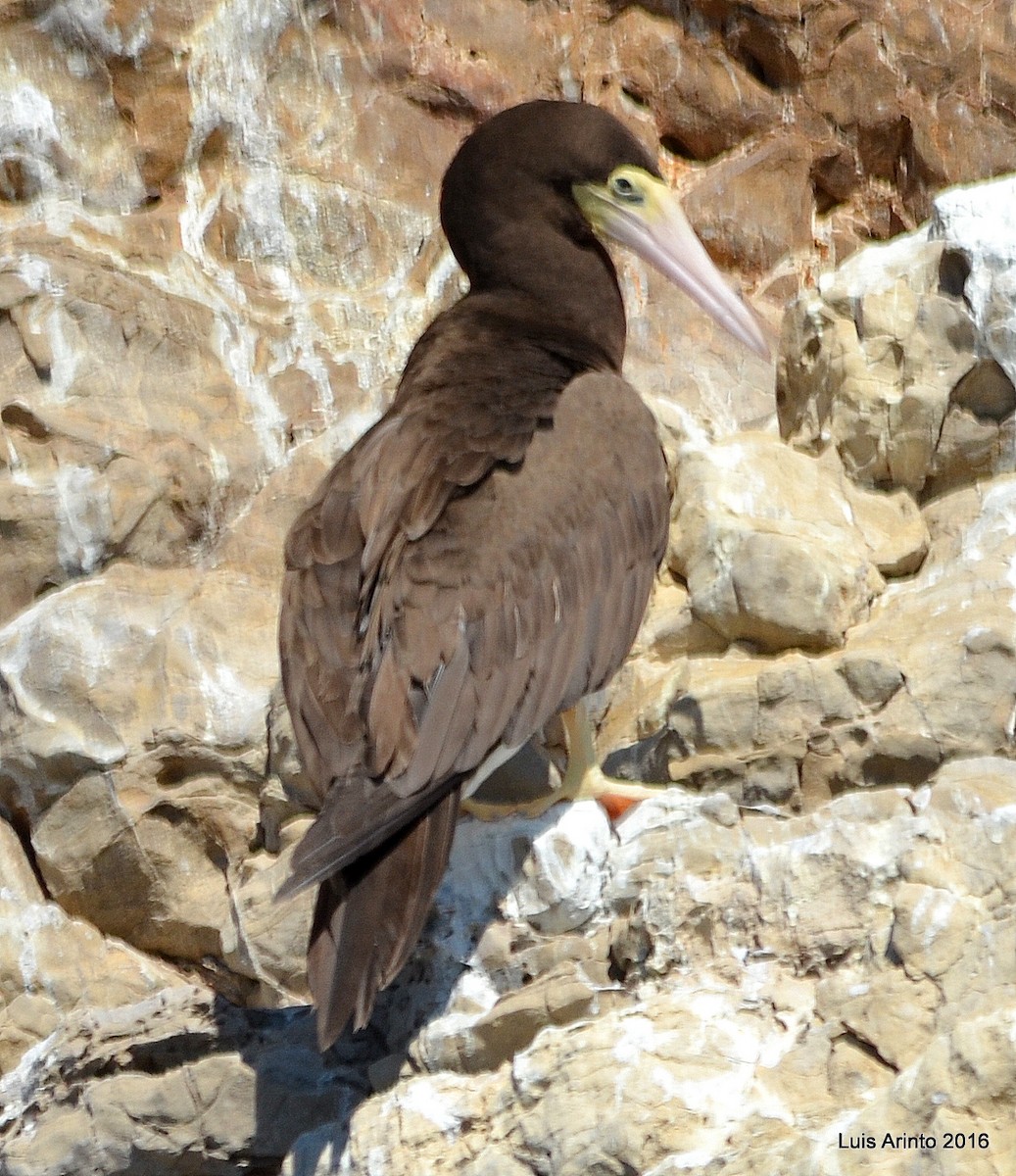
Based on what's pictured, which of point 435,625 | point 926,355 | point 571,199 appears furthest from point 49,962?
point 926,355

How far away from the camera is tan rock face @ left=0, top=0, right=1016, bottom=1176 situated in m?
3.84

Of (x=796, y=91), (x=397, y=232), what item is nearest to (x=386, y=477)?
(x=397, y=232)

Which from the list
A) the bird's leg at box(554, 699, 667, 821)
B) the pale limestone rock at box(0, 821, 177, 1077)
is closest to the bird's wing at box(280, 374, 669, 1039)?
the bird's leg at box(554, 699, 667, 821)

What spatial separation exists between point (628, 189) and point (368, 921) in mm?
2750

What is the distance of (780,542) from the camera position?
5219mm

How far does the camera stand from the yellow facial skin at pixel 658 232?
5.56 metres

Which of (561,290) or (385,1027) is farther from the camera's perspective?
(561,290)

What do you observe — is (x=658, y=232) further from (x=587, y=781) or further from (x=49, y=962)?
(x=49, y=962)

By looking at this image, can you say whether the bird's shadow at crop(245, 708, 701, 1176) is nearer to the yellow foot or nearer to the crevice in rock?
the yellow foot

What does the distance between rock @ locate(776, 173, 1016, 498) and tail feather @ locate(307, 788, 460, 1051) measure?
7.91 ft

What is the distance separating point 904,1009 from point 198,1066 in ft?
5.94

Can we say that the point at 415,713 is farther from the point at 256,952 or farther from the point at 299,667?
the point at 256,952

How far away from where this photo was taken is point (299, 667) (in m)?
4.36

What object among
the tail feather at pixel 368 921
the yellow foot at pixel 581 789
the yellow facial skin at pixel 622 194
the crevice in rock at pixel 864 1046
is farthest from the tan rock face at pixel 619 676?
the yellow facial skin at pixel 622 194
